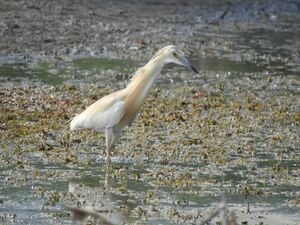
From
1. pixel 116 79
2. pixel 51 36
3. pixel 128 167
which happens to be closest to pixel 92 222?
pixel 128 167

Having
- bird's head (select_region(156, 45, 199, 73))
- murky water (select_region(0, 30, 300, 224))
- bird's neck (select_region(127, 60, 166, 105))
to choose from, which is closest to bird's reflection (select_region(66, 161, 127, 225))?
murky water (select_region(0, 30, 300, 224))

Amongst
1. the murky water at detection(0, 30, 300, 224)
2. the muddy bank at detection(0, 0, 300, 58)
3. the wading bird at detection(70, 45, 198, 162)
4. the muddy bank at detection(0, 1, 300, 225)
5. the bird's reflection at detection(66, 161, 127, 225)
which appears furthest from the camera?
the muddy bank at detection(0, 0, 300, 58)

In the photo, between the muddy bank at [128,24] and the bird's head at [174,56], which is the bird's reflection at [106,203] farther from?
the muddy bank at [128,24]

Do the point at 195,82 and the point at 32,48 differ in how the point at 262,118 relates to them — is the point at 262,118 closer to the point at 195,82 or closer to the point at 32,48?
the point at 195,82

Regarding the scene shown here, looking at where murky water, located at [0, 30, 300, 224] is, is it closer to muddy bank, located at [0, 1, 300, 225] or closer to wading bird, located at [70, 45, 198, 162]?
muddy bank, located at [0, 1, 300, 225]

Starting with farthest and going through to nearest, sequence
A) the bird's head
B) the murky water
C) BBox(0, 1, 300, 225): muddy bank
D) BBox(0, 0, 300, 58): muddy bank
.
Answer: BBox(0, 0, 300, 58): muddy bank, the bird's head, BBox(0, 1, 300, 225): muddy bank, the murky water

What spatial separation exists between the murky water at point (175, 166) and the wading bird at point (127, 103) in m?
0.44

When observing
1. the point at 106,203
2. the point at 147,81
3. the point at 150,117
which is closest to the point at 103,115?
the point at 147,81

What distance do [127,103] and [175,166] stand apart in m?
0.90

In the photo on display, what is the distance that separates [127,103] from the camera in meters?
9.79

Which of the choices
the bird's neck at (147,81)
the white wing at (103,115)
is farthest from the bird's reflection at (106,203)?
the bird's neck at (147,81)

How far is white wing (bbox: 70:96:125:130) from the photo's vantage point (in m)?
9.81

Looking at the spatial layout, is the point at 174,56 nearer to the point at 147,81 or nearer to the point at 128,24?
the point at 147,81

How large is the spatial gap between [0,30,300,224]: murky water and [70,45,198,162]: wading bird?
0.44 metres
